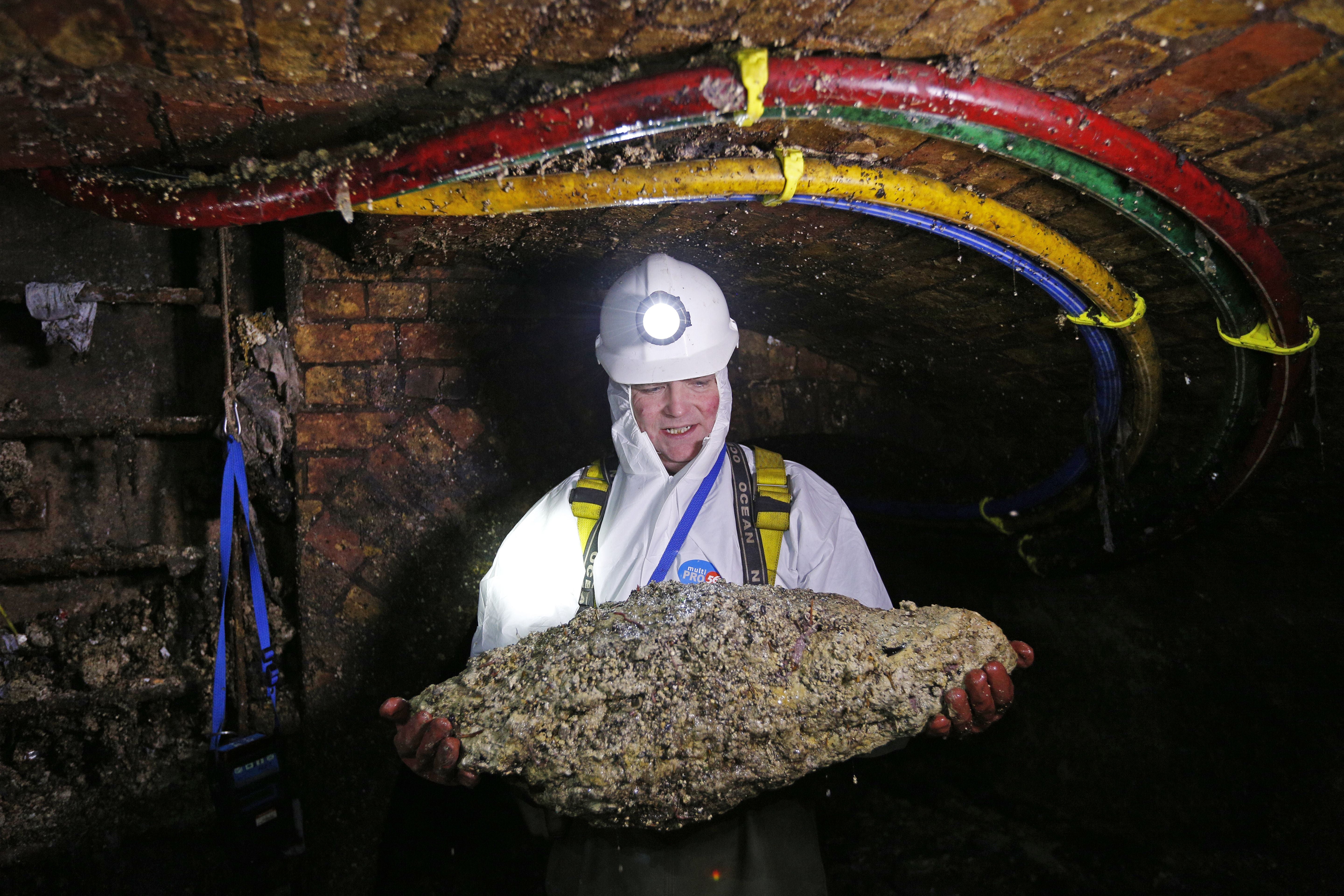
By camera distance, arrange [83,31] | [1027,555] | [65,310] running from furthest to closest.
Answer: [1027,555] < [65,310] < [83,31]

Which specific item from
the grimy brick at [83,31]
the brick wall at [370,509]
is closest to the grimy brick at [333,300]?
the brick wall at [370,509]

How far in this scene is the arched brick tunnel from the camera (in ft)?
3.38

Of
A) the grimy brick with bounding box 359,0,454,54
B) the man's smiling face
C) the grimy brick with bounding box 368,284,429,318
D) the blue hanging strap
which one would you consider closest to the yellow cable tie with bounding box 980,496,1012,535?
the man's smiling face

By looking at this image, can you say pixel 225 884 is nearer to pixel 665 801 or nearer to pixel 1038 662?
pixel 665 801

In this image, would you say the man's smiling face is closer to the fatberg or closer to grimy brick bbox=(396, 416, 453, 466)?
the fatberg

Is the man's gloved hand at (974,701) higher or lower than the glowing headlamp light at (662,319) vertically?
lower

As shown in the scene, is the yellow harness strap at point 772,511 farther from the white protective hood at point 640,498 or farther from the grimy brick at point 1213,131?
the grimy brick at point 1213,131

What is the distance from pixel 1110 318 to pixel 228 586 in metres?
2.43

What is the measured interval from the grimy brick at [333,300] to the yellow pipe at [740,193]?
0.83 metres

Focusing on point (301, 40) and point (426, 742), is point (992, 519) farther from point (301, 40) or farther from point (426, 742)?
point (301, 40)

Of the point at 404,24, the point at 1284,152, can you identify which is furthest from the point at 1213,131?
the point at 404,24

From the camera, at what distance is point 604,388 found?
98.1 inches

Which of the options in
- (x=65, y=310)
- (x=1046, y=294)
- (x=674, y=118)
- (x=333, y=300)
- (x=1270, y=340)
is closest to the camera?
(x=674, y=118)

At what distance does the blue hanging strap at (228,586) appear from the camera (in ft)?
6.16
